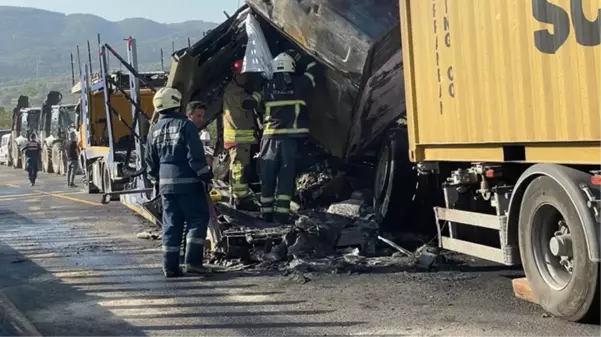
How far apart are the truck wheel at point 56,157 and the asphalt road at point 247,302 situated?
17.4 meters

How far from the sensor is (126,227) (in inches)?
457

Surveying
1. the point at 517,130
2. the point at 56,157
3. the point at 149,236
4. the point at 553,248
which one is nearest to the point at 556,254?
→ the point at 553,248

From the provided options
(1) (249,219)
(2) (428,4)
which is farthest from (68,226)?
(2) (428,4)

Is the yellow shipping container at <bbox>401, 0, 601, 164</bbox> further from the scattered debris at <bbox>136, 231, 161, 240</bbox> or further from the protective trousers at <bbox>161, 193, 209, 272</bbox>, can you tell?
the scattered debris at <bbox>136, 231, 161, 240</bbox>

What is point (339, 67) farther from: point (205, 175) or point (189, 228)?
point (189, 228)

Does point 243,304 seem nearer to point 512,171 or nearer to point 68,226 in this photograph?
point 512,171

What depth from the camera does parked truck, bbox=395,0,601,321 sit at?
16.4 ft

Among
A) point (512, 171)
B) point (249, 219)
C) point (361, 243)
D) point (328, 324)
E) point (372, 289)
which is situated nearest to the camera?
point (328, 324)

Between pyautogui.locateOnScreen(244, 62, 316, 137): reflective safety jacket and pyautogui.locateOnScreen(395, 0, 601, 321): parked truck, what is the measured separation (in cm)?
202

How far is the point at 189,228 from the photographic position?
25.3ft

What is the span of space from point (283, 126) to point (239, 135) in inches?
58.8

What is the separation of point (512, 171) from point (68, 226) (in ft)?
25.0

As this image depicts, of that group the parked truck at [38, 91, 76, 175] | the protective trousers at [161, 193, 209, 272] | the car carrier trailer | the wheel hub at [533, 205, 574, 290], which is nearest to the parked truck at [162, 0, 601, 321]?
the wheel hub at [533, 205, 574, 290]

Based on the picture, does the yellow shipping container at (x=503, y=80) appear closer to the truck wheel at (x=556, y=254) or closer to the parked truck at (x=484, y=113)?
the parked truck at (x=484, y=113)
